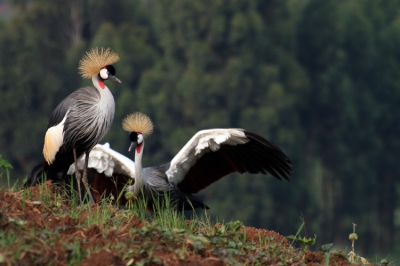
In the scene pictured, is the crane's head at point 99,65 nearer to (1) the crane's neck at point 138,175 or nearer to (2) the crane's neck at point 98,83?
(2) the crane's neck at point 98,83

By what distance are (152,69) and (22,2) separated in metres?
6.08

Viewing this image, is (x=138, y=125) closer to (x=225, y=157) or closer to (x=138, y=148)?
(x=138, y=148)

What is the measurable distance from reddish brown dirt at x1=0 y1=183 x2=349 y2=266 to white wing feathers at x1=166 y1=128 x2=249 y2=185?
2359mm

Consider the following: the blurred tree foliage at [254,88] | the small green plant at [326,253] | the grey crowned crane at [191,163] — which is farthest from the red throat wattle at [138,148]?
the blurred tree foliage at [254,88]

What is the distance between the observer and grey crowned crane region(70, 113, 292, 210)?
817cm

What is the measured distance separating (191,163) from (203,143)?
0.42 m

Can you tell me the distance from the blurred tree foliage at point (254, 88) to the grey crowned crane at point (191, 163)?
24.9 meters

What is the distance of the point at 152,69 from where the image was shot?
3828 centimetres

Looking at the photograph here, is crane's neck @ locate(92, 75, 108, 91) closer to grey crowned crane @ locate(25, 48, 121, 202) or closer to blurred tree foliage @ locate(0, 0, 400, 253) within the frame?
grey crowned crane @ locate(25, 48, 121, 202)

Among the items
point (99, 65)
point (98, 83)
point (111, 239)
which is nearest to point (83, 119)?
point (98, 83)

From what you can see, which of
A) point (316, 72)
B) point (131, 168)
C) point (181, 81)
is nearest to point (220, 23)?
point (181, 81)

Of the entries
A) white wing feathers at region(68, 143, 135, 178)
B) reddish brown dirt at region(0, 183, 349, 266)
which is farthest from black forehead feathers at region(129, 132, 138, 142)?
reddish brown dirt at region(0, 183, 349, 266)

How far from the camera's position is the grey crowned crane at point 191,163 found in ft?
26.8

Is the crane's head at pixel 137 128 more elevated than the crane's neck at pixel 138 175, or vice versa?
the crane's head at pixel 137 128
